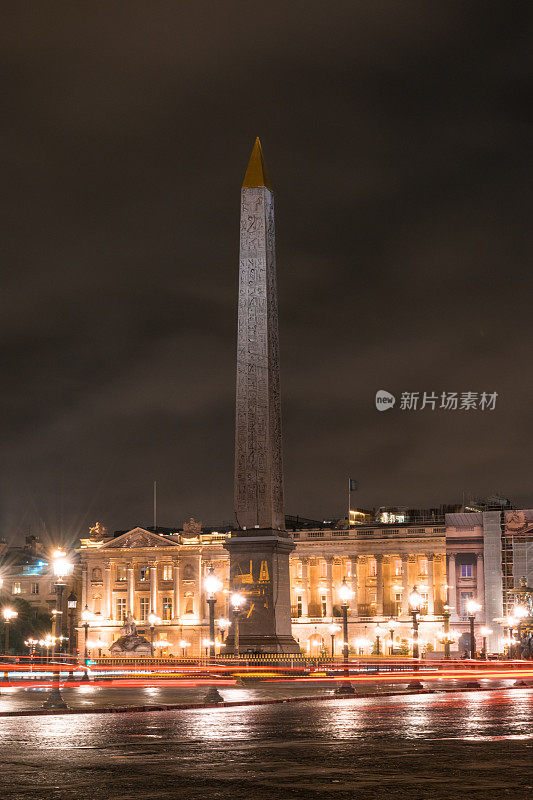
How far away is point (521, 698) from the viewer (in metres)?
31.1

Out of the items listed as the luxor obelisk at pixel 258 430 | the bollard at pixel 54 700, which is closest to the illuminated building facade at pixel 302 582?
the luxor obelisk at pixel 258 430

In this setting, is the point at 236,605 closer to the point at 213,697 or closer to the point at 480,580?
the point at 213,697

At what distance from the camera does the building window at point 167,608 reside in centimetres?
12725

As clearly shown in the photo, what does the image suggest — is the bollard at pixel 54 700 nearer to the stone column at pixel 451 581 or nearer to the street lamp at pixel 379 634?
the street lamp at pixel 379 634

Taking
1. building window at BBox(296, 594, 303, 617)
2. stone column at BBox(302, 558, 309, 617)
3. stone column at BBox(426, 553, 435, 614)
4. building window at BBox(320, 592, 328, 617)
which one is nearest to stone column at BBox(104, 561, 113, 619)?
building window at BBox(296, 594, 303, 617)

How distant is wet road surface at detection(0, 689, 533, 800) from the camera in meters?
12.4

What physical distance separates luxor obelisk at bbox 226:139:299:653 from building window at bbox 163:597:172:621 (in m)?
73.7

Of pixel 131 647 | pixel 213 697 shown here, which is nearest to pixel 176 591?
pixel 131 647

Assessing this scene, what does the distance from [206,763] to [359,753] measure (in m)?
2.23

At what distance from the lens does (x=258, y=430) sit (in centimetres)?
5362

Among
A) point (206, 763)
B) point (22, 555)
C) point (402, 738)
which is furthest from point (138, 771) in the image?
point (22, 555)

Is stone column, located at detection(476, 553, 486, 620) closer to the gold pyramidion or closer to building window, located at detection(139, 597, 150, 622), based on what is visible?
building window, located at detection(139, 597, 150, 622)

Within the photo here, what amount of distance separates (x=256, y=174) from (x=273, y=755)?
41091 millimetres

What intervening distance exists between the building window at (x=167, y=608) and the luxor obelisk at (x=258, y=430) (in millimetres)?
73727
